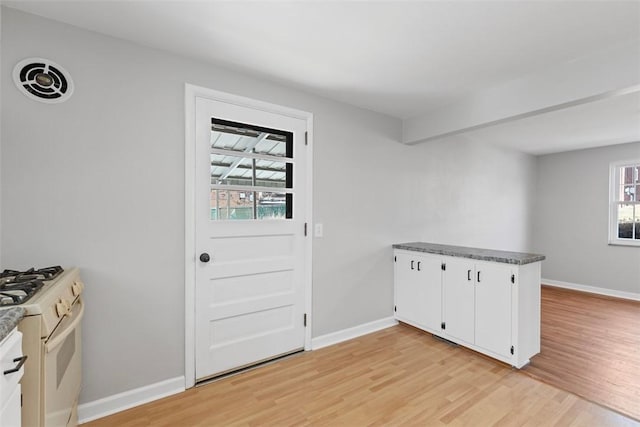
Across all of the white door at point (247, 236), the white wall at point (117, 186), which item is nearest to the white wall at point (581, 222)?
the white wall at point (117, 186)

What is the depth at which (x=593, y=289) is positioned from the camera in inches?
200

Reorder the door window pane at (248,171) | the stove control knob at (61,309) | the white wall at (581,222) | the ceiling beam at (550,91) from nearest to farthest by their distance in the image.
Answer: the stove control knob at (61,309) → the ceiling beam at (550,91) → the door window pane at (248,171) → the white wall at (581,222)

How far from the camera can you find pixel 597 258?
5.05m

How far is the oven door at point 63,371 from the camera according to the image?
1.17 m

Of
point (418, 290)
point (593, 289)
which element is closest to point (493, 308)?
point (418, 290)

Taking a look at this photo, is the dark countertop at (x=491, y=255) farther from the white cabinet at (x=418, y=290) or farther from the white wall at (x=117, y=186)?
the white wall at (x=117, y=186)

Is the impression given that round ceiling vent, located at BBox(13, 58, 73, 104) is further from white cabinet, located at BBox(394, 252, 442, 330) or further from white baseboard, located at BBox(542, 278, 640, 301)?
white baseboard, located at BBox(542, 278, 640, 301)

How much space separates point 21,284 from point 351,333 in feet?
8.68

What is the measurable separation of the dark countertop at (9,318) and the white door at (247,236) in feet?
4.10

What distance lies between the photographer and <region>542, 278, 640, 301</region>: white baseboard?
15.4 feet

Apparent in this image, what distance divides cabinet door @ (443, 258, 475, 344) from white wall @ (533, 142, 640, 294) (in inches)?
154

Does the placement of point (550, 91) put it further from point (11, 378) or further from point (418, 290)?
point (11, 378)

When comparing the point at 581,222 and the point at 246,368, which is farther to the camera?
the point at 581,222

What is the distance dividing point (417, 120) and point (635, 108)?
7.19ft
